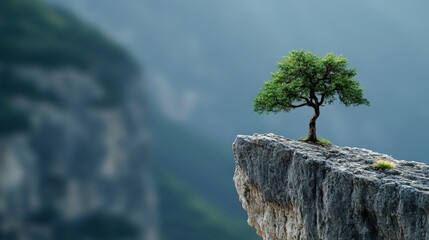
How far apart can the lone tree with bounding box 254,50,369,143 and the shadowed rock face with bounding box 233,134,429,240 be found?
129 inches

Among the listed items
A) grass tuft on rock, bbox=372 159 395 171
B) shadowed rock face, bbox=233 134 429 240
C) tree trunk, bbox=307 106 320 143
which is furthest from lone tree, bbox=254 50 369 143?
grass tuft on rock, bbox=372 159 395 171

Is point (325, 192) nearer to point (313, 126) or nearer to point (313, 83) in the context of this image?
point (313, 126)

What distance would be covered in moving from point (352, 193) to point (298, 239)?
22.3ft

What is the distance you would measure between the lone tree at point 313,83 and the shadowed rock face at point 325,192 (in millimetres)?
3287

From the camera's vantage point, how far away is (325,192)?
2029 inches

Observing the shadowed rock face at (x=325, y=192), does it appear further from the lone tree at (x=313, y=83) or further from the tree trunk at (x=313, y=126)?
the lone tree at (x=313, y=83)

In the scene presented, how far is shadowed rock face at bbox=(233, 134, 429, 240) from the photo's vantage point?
Answer: 47.3m

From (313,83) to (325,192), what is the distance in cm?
1045

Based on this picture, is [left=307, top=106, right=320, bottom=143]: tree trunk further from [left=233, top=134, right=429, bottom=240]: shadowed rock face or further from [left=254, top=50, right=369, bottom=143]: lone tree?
[left=233, top=134, right=429, bottom=240]: shadowed rock face

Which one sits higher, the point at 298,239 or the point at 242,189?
the point at 242,189

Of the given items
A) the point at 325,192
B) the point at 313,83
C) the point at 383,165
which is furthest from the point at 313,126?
the point at 383,165

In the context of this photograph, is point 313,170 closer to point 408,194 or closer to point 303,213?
point 303,213

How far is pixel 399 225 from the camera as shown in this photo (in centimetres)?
4700

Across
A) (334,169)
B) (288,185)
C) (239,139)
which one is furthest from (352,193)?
(239,139)
